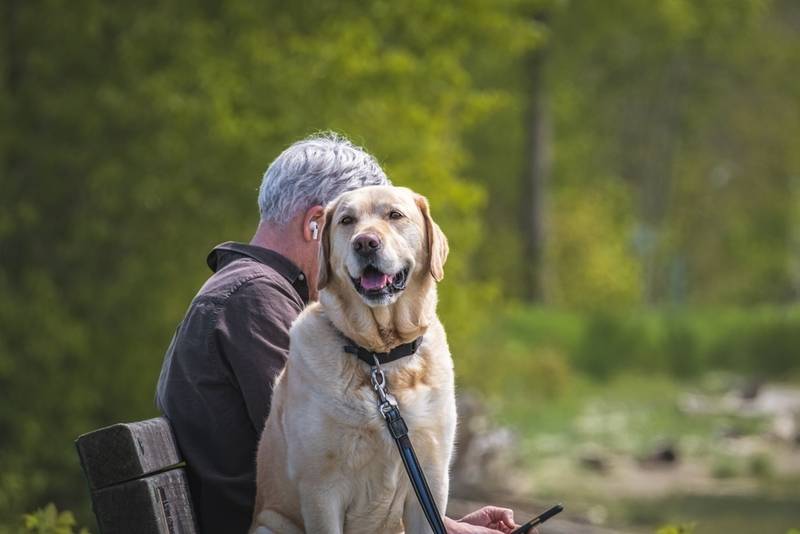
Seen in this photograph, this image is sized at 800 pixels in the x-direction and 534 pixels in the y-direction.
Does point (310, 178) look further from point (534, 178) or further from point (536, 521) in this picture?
point (534, 178)

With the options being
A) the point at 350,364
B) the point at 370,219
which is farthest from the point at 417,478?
the point at 370,219

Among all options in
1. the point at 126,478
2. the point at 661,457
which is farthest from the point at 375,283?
the point at 661,457

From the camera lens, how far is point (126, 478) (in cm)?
469

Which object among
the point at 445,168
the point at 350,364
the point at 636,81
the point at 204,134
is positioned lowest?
the point at 350,364

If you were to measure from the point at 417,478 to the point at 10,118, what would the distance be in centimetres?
1209

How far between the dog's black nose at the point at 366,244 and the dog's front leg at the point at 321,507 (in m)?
0.69

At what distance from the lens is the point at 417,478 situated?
4590 mm

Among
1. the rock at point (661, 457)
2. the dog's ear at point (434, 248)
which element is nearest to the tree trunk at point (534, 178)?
the rock at point (661, 457)

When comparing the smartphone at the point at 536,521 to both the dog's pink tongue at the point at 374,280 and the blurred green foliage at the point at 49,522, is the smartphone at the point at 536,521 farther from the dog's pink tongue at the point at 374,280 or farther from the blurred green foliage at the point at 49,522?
the blurred green foliage at the point at 49,522

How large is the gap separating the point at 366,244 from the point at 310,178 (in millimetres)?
796

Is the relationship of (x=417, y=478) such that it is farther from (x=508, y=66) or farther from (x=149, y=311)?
(x=508, y=66)

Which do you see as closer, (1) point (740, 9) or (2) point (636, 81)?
(1) point (740, 9)

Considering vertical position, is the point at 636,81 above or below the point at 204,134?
above

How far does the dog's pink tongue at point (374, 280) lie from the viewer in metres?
4.82
